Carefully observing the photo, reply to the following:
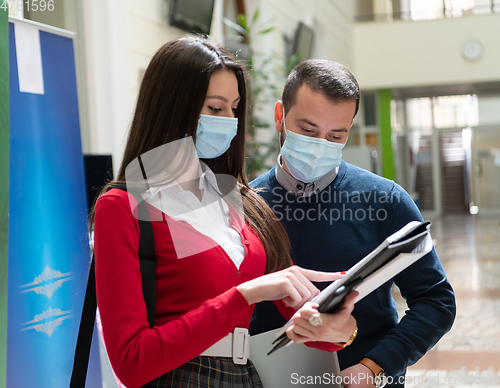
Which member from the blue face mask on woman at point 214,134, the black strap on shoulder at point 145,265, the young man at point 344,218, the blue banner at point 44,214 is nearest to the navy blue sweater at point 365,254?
the young man at point 344,218

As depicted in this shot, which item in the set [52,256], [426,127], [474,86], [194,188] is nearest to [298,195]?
[194,188]

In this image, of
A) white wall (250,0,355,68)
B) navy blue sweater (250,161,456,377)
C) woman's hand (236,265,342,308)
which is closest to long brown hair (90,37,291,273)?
woman's hand (236,265,342,308)

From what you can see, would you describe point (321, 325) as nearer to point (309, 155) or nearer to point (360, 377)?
point (360, 377)

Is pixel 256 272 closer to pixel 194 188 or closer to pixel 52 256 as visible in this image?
pixel 194 188

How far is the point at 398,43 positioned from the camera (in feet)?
35.1

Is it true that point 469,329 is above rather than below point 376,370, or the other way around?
below

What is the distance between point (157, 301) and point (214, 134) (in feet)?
1.31

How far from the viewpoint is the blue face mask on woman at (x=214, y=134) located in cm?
118

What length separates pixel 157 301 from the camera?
1.06 m

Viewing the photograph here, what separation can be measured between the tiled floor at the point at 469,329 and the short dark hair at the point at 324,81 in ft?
7.68

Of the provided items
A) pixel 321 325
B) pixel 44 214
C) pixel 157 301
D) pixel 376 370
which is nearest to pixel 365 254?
pixel 376 370

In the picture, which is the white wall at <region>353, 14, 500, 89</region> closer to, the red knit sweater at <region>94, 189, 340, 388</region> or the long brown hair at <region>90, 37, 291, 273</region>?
the long brown hair at <region>90, 37, 291, 273</region>

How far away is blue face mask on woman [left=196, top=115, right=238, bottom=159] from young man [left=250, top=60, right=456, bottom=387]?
305 mm

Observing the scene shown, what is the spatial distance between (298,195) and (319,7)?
25.3 ft
